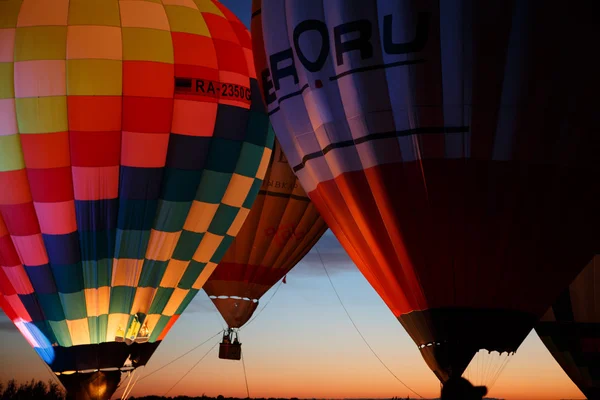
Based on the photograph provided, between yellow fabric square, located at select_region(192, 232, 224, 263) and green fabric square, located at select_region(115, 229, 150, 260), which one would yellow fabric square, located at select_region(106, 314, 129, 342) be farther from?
yellow fabric square, located at select_region(192, 232, 224, 263)

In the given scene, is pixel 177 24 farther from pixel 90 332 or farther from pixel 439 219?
pixel 439 219

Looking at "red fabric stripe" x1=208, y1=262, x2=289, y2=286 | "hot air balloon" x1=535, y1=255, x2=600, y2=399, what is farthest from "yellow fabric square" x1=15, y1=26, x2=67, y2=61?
"hot air balloon" x1=535, y1=255, x2=600, y2=399

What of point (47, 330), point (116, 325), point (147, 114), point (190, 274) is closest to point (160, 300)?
point (190, 274)

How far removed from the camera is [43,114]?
12.1 m

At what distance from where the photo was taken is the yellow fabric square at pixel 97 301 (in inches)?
496

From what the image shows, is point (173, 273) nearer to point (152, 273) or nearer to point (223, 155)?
point (152, 273)

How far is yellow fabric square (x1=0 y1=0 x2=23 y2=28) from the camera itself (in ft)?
41.0

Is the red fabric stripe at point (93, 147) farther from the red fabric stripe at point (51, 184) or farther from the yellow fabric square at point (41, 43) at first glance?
the yellow fabric square at point (41, 43)

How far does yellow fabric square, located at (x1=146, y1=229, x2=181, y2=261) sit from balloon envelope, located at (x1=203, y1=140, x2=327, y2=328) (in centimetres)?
324

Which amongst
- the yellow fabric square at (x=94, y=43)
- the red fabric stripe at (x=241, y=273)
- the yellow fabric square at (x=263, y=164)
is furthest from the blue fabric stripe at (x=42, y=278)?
the red fabric stripe at (x=241, y=273)

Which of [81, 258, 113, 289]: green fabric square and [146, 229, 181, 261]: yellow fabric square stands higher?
[146, 229, 181, 261]: yellow fabric square

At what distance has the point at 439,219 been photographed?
31.9 feet

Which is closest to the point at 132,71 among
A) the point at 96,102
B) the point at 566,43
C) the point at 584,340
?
the point at 96,102

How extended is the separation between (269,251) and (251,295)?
847mm
